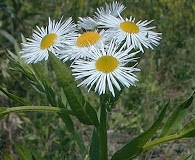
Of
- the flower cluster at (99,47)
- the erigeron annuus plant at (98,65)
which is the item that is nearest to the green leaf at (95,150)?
the erigeron annuus plant at (98,65)

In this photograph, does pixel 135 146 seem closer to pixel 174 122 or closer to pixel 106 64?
pixel 174 122

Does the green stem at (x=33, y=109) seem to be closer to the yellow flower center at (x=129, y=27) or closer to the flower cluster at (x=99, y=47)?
the flower cluster at (x=99, y=47)

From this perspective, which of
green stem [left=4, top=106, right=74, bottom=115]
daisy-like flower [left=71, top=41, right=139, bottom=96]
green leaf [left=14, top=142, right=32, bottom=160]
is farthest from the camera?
green leaf [left=14, top=142, right=32, bottom=160]

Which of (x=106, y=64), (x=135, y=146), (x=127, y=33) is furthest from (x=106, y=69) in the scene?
(x=135, y=146)

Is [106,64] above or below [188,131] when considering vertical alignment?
above

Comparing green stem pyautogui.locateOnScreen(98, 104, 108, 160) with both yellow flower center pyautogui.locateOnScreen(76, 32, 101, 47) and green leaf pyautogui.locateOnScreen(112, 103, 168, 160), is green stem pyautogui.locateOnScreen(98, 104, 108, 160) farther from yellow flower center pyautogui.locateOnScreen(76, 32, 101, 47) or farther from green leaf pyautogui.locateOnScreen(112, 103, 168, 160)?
yellow flower center pyautogui.locateOnScreen(76, 32, 101, 47)

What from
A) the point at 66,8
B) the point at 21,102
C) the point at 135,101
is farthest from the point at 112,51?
the point at 66,8

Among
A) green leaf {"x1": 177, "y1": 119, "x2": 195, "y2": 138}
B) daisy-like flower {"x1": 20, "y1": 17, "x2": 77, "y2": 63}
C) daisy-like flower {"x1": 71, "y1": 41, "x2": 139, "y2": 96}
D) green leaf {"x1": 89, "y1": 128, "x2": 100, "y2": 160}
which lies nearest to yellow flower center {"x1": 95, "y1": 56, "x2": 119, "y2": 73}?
daisy-like flower {"x1": 71, "y1": 41, "x2": 139, "y2": 96}
